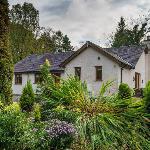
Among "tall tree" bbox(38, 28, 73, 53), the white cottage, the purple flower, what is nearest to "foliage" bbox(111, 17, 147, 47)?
"tall tree" bbox(38, 28, 73, 53)

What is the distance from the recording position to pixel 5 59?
13.4 metres

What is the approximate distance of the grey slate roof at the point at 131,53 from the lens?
3342cm

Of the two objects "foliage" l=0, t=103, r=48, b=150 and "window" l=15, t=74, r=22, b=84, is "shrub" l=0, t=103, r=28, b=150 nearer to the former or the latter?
"foliage" l=0, t=103, r=48, b=150

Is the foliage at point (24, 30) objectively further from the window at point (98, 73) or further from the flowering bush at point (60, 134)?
the flowering bush at point (60, 134)

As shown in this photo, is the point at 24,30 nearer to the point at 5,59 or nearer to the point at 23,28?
the point at 23,28

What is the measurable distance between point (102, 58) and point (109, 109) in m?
21.6

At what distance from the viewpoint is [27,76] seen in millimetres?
37750

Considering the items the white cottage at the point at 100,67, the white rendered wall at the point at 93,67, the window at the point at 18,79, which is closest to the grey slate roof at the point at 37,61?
the white cottage at the point at 100,67

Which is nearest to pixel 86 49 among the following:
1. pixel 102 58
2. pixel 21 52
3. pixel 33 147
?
pixel 102 58

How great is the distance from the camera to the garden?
7.49 m

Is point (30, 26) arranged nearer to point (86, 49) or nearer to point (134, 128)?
point (86, 49)

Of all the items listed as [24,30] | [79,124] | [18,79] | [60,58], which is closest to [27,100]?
[79,124]

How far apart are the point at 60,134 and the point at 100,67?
2444cm

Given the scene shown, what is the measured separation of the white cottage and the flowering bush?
2216 centimetres
